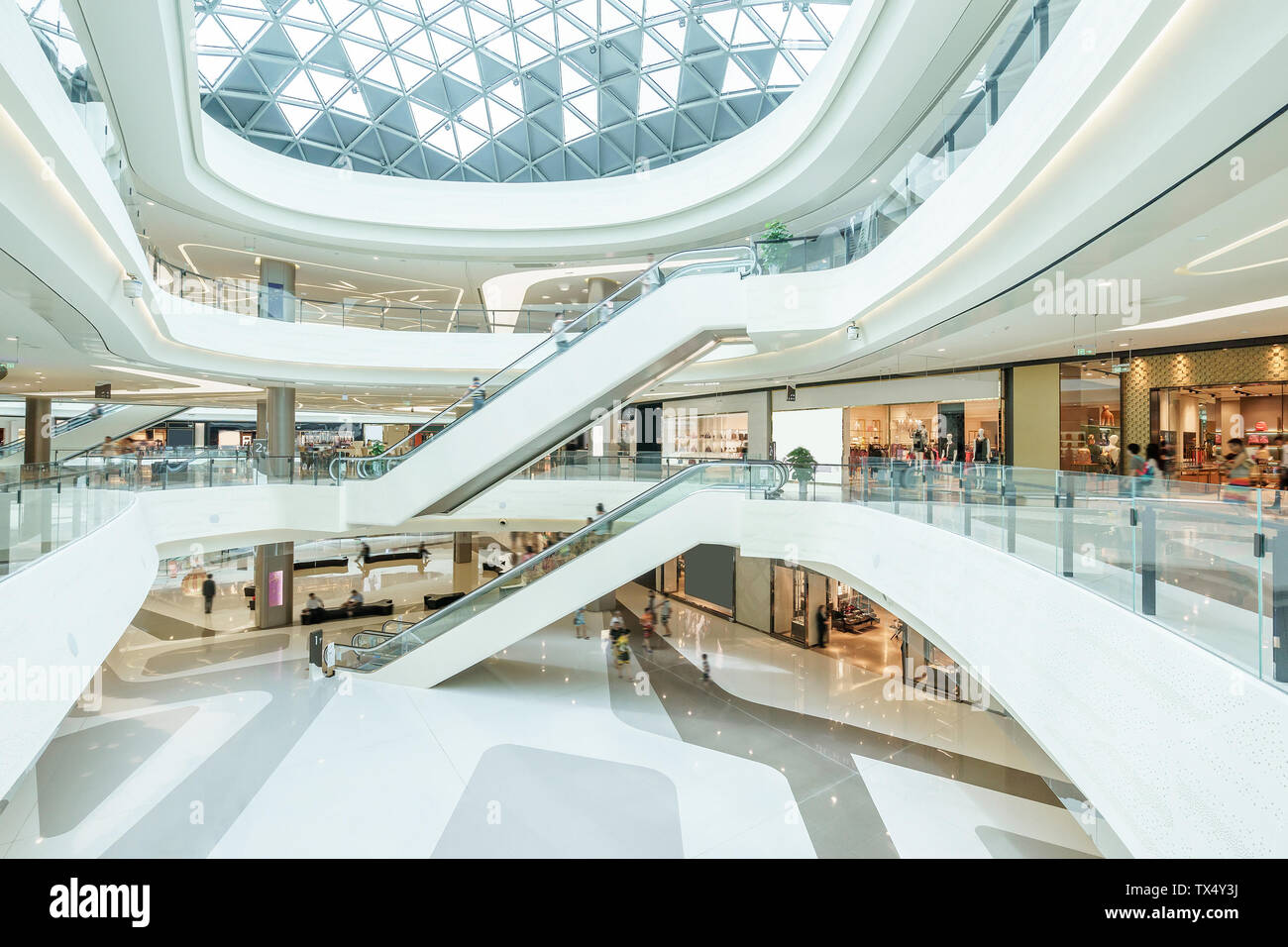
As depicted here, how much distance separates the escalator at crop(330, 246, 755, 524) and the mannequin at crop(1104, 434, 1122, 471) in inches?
348

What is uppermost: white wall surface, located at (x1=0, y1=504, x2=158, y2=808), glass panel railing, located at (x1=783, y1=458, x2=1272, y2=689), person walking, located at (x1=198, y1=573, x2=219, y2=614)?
glass panel railing, located at (x1=783, y1=458, x2=1272, y2=689)

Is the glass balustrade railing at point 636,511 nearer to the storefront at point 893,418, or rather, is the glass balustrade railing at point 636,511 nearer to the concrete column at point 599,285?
the storefront at point 893,418

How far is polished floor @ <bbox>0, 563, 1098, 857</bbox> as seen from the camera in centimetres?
867

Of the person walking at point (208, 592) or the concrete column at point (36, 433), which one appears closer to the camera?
the concrete column at point (36, 433)

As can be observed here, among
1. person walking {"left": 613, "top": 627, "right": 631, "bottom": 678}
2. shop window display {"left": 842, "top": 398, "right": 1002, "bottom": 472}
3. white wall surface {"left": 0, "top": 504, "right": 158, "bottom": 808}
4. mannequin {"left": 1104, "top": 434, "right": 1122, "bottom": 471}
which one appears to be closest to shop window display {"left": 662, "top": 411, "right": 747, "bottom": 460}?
shop window display {"left": 842, "top": 398, "right": 1002, "bottom": 472}

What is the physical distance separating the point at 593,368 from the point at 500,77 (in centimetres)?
1271

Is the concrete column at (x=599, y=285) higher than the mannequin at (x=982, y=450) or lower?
higher

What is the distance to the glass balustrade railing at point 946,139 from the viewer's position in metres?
6.28

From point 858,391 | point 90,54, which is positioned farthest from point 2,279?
point 858,391

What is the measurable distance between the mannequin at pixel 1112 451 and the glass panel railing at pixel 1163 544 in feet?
29.6

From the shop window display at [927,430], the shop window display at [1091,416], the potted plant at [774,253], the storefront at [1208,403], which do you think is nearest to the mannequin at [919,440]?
the shop window display at [927,430]

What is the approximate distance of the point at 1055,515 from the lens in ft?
18.5

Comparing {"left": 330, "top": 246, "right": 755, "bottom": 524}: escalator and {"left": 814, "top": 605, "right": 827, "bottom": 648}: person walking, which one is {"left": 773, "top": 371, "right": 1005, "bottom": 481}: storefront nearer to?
{"left": 330, "top": 246, "right": 755, "bottom": 524}: escalator

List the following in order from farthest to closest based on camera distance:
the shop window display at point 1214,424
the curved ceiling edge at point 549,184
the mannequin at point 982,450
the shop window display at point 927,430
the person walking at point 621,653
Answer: the person walking at point 621,653 → the shop window display at point 927,430 → the mannequin at point 982,450 → the shop window display at point 1214,424 → the curved ceiling edge at point 549,184
